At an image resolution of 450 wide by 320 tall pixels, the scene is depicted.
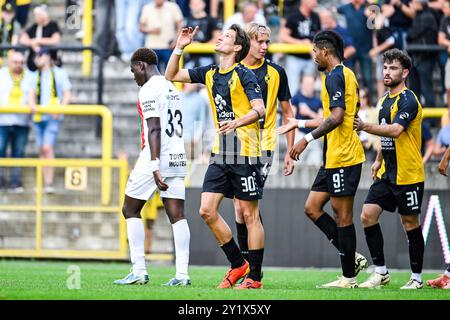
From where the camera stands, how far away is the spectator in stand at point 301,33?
18453 millimetres

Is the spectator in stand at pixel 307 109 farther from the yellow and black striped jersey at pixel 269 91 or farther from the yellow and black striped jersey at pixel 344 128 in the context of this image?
the yellow and black striped jersey at pixel 344 128

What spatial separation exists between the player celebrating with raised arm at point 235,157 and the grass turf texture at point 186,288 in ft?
1.45

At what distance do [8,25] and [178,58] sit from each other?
933 cm

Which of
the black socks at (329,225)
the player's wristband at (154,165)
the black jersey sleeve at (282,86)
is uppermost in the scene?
the black jersey sleeve at (282,86)

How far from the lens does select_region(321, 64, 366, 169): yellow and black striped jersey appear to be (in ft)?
36.2

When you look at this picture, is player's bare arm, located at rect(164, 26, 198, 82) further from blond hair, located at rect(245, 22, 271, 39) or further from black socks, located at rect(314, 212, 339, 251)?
black socks, located at rect(314, 212, 339, 251)

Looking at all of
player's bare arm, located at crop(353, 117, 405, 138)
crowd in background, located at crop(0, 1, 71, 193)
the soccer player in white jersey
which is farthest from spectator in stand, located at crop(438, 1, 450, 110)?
the soccer player in white jersey

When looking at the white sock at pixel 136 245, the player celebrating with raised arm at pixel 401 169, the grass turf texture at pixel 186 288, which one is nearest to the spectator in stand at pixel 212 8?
the grass turf texture at pixel 186 288

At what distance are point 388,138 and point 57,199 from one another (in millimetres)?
7629

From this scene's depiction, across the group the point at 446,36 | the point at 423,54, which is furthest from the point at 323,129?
the point at 446,36

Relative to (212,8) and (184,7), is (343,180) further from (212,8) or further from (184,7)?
(184,7)

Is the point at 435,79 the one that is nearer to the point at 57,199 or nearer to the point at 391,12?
the point at 391,12

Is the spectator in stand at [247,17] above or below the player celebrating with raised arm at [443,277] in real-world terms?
above
